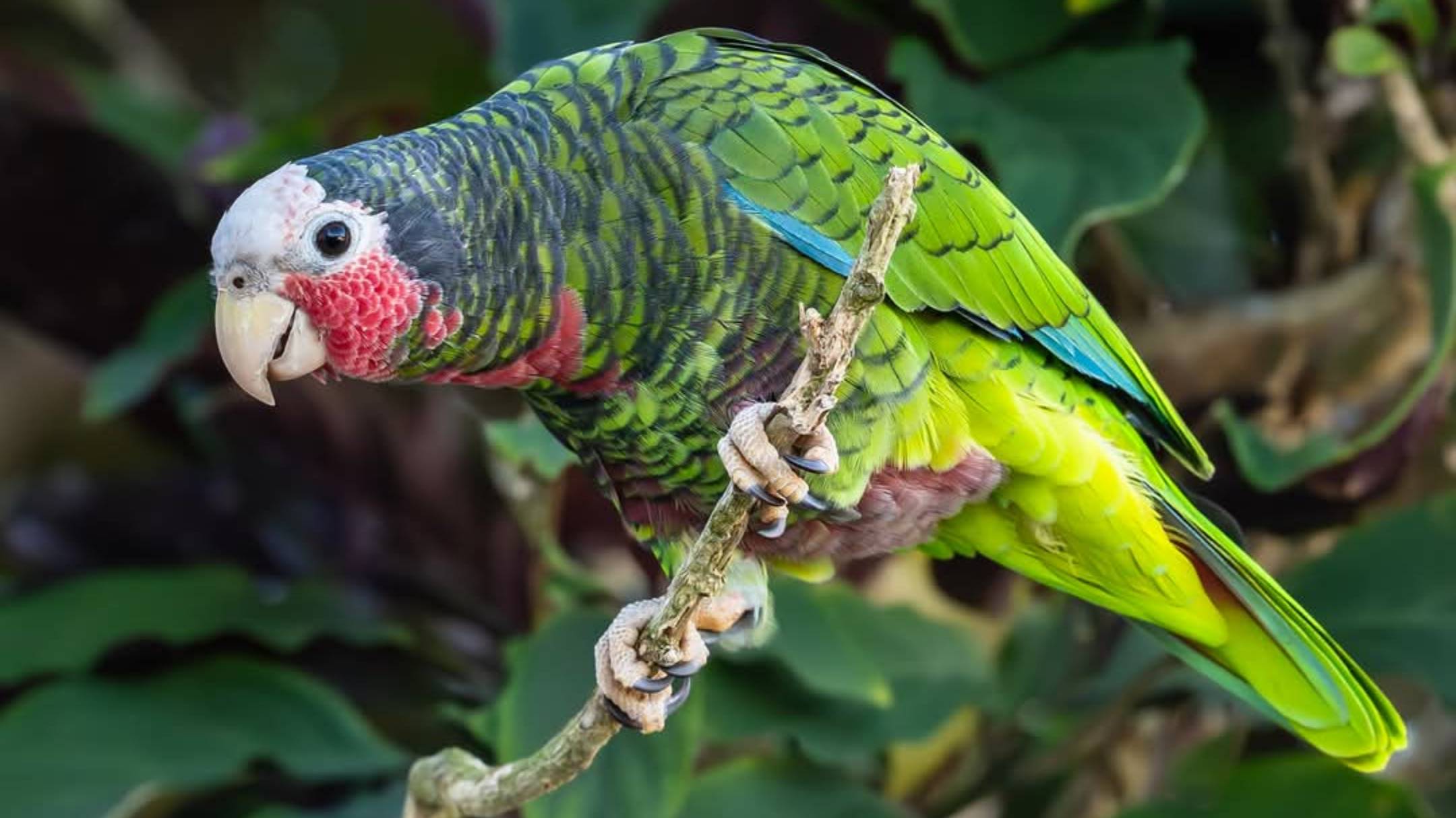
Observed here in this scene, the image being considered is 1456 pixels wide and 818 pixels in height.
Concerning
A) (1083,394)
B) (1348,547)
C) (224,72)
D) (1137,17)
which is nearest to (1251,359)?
(1348,547)

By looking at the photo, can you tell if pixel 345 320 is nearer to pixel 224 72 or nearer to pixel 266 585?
pixel 266 585

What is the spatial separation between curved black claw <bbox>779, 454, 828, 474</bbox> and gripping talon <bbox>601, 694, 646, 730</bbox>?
17cm

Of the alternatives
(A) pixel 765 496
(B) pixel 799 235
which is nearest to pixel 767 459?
(A) pixel 765 496

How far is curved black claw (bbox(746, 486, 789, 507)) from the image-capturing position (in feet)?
2.72

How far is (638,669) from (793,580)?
45 centimetres

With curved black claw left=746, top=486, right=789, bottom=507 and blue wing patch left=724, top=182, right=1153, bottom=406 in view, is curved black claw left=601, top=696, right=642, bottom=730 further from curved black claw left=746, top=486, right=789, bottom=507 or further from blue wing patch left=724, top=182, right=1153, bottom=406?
blue wing patch left=724, top=182, right=1153, bottom=406

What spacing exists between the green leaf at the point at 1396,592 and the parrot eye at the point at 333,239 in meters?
0.90

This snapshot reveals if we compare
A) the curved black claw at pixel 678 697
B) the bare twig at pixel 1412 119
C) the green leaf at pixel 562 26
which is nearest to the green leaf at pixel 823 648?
the curved black claw at pixel 678 697

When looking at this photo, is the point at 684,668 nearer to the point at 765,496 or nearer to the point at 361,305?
the point at 765,496

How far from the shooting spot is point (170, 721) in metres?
1.43

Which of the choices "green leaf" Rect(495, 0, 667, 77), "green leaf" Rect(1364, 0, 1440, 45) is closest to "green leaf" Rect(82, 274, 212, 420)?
"green leaf" Rect(495, 0, 667, 77)

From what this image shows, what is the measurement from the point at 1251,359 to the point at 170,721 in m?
1.00

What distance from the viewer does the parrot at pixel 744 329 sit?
2.80 ft

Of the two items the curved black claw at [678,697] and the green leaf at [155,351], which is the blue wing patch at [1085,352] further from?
the green leaf at [155,351]
